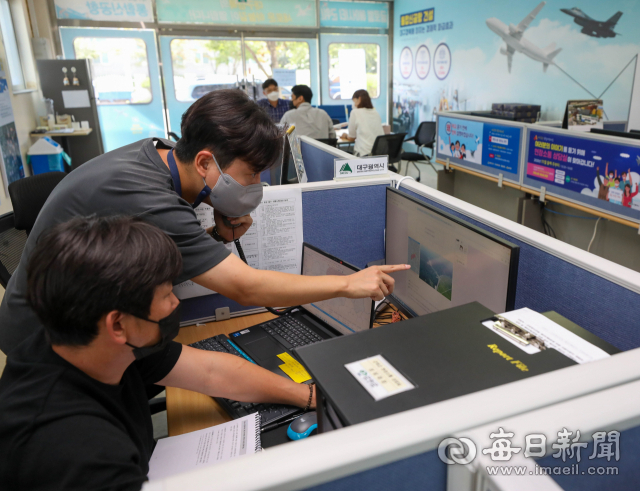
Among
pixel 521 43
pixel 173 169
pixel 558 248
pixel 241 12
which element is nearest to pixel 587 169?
pixel 558 248

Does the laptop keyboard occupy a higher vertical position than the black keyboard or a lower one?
higher

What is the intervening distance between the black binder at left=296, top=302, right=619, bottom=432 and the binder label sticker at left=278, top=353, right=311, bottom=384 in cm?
59

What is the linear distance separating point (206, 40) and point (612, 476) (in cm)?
787

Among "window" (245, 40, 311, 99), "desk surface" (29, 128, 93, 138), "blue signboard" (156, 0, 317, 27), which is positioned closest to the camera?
"desk surface" (29, 128, 93, 138)

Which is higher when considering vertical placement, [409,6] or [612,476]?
[409,6]

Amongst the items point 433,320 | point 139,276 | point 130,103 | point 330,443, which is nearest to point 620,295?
point 433,320

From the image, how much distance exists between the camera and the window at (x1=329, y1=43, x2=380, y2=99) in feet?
26.6

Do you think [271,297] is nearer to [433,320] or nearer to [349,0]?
[433,320]

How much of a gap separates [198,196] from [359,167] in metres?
0.63

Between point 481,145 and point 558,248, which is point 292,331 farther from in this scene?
point 481,145

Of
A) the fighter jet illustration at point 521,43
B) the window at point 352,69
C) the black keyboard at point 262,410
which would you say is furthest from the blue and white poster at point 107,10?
the black keyboard at point 262,410

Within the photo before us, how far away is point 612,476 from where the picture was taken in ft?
1.63

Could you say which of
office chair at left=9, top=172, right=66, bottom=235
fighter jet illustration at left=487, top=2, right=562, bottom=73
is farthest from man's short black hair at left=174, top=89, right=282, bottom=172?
fighter jet illustration at left=487, top=2, right=562, bottom=73

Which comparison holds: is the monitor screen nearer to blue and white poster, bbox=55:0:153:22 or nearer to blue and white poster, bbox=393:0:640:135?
blue and white poster, bbox=393:0:640:135
